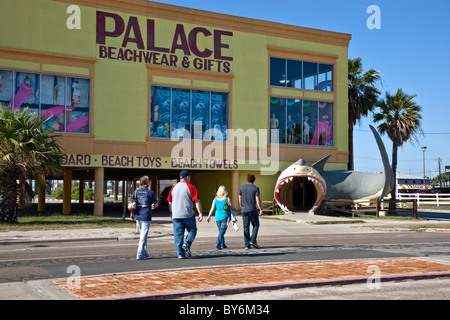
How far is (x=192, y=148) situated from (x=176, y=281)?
22.0 metres

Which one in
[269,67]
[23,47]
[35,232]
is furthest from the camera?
[269,67]

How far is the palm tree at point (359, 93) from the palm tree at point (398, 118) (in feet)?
3.60

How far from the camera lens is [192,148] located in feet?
99.0

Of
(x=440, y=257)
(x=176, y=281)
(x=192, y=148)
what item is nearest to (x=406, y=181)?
(x=192, y=148)

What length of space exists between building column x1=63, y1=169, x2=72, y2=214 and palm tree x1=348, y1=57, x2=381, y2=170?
21262 millimetres

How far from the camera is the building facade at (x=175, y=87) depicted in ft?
88.7

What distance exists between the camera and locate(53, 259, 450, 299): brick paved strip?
753 centimetres

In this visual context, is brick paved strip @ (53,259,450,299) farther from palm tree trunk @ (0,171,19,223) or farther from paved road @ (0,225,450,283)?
palm tree trunk @ (0,171,19,223)

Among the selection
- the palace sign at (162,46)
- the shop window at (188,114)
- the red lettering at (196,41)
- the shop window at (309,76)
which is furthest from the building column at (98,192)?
the shop window at (309,76)

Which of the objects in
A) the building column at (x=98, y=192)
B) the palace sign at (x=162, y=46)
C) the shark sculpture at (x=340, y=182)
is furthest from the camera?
the shark sculpture at (x=340, y=182)

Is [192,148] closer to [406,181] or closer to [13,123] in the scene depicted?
[13,123]

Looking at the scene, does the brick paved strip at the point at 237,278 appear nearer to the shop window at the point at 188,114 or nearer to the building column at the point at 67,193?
the shop window at the point at 188,114

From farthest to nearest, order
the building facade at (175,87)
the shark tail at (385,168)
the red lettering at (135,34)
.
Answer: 1. the shark tail at (385,168)
2. the red lettering at (135,34)
3. the building facade at (175,87)

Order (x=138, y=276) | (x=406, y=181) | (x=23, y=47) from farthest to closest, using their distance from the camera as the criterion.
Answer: (x=406, y=181), (x=23, y=47), (x=138, y=276)
